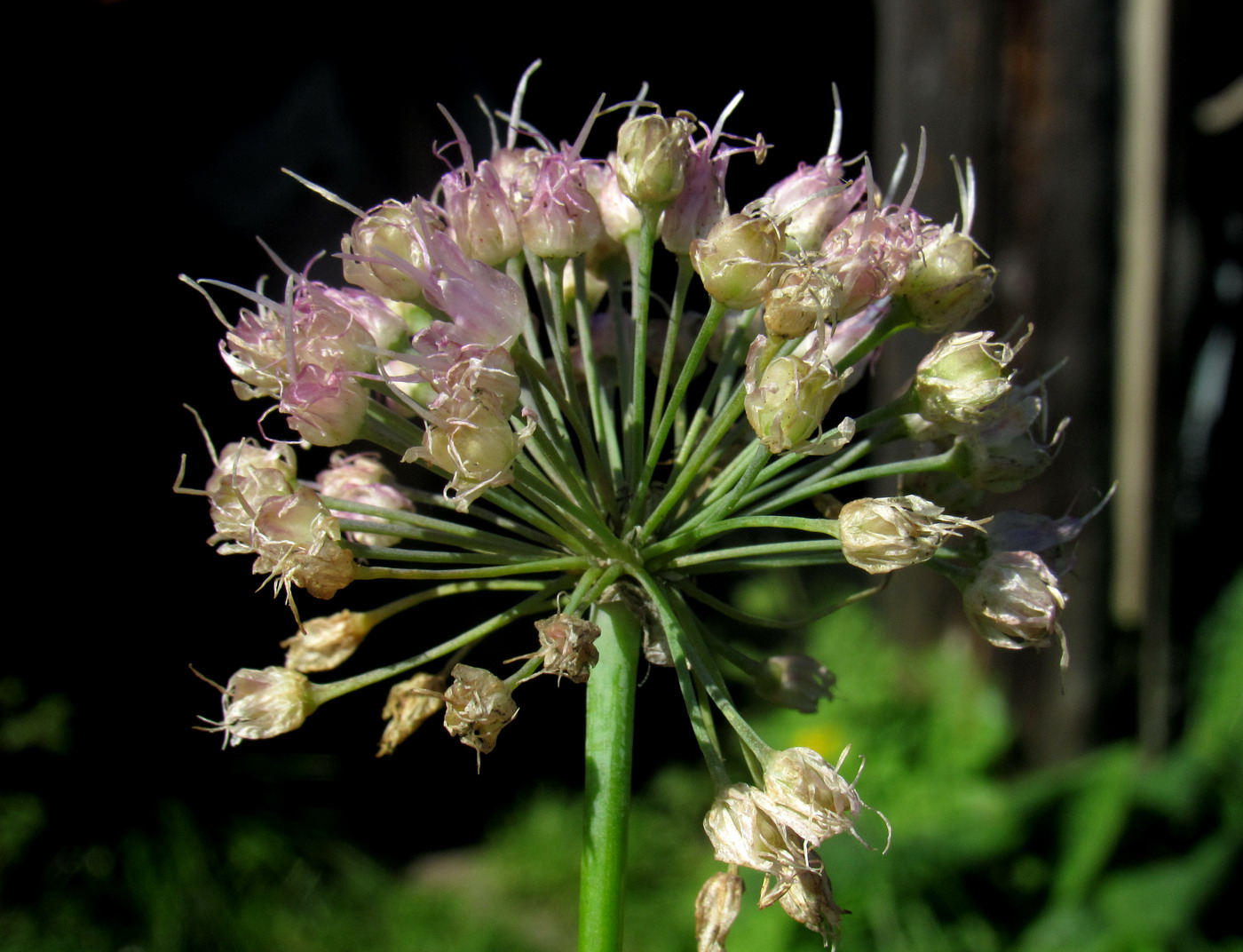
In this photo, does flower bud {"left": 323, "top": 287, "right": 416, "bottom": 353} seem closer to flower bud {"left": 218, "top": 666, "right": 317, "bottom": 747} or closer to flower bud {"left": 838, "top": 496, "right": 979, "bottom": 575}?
flower bud {"left": 218, "top": 666, "right": 317, "bottom": 747}

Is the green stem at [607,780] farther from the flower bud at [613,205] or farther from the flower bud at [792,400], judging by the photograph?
the flower bud at [613,205]

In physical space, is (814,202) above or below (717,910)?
above

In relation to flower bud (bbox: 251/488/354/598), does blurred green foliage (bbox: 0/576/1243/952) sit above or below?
below

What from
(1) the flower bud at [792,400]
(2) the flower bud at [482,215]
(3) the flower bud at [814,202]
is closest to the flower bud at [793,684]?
(1) the flower bud at [792,400]

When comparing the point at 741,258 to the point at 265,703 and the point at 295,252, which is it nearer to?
the point at 265,703

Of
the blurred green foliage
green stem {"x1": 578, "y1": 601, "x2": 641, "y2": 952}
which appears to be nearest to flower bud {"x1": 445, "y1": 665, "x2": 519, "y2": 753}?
green stem {"x1": 578, "y1": 601, "x2": 641, "y2": 952}

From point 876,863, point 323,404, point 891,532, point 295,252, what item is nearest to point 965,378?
point 891,532
